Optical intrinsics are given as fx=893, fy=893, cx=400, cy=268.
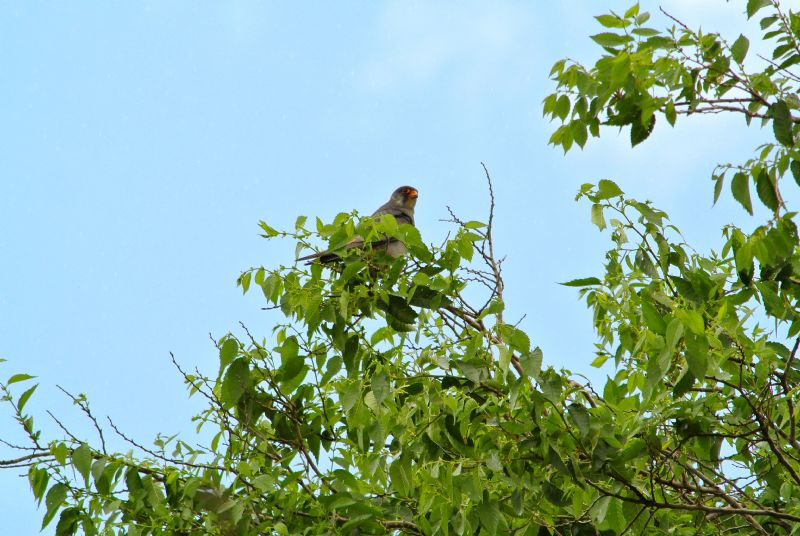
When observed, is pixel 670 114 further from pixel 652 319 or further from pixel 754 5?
pixel 652 319

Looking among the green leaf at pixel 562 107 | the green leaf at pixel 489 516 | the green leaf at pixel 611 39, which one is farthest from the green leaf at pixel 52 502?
the green leaf at pixel 611 39

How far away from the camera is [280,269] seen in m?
3.59

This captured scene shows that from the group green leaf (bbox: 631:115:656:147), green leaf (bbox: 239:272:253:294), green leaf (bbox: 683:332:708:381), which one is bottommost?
green leaf (bbox: 683:332:708:381)

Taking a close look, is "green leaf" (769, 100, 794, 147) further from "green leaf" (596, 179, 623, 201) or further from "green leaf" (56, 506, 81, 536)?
"green leaf" (56, 506, 81, 536)

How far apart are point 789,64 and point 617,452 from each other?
1.84m

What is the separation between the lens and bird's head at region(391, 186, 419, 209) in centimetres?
995

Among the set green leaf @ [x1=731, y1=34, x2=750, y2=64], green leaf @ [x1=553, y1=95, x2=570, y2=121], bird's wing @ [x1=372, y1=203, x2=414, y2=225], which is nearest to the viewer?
green leaf @ [x1=731, y1=34, x2=750, y2=64]

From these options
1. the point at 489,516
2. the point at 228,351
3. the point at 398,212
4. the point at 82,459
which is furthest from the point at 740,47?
the point at 398,212

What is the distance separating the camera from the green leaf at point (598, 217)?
3893mm

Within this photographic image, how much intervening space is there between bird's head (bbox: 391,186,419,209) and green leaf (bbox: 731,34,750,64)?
624cm

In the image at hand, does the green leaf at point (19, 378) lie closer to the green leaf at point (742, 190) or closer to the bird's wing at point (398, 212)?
the green leaf at point (742, 190)

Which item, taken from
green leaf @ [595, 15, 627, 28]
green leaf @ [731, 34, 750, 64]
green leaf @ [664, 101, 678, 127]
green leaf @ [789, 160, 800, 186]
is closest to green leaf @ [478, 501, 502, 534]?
green leaf @ [789, 160, 800, 186]

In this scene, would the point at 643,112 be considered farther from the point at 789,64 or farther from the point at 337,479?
the point at 337,479

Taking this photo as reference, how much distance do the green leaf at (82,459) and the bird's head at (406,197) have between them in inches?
259
